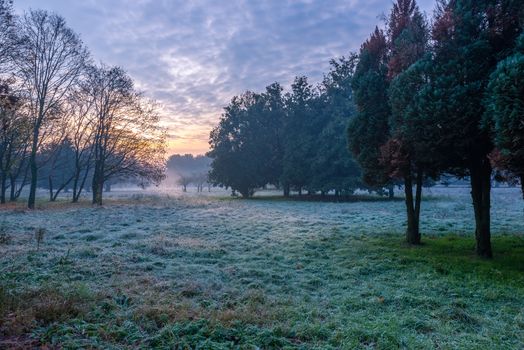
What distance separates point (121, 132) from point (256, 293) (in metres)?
32.0

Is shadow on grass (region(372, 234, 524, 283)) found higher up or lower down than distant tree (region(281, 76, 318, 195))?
lower down

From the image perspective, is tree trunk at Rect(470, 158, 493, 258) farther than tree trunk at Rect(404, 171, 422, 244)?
Answer: No

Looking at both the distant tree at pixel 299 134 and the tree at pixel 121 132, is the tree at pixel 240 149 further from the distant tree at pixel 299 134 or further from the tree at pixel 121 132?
the tree at pixel 121 132

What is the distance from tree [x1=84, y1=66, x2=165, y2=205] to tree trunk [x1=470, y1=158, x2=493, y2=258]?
3032 centimetres

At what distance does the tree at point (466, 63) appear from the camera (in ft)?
28.4

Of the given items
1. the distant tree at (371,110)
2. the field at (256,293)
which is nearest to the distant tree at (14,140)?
the field at (256,293)

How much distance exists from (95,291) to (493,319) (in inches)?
283

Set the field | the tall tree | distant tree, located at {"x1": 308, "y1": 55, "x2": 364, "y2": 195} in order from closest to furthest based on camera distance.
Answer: the field, the tall tree, distant tree, located at {"x1": 308, "y1": 55, "x2": 364, "y2": 195}

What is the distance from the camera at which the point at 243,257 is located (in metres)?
10.1

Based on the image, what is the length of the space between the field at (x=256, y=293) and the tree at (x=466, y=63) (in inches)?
144

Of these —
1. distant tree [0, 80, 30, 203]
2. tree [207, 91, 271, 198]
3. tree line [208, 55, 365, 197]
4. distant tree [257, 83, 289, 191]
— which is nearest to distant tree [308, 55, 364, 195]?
tree line [208, 55, 365, 197]

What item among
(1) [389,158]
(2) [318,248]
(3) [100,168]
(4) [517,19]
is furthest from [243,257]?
(3) [100,168]

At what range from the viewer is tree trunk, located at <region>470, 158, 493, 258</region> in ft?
33.5

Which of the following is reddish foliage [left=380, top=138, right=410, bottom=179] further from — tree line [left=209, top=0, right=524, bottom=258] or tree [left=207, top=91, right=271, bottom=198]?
tree [left=207, top=91, right=271, bottom=198]
